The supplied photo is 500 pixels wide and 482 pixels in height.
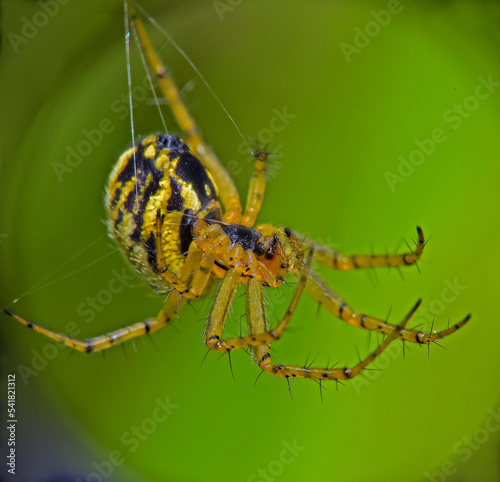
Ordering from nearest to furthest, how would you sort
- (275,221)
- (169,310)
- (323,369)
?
(323,369)
(169,310)
(275,221)

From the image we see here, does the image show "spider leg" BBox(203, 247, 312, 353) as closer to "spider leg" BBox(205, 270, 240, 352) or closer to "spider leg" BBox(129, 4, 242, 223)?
"spider leg" BBox(205, 270, 240, 352)

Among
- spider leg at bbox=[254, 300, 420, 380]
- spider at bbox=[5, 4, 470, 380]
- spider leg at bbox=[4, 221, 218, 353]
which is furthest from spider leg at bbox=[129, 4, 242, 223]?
spider leg at bbox=[254, 300, 420, 380]

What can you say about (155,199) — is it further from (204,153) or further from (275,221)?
(275,221)

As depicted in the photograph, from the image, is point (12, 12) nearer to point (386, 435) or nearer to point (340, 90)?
point (340, 90)

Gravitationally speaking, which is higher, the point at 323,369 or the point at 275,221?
the point at 275,221

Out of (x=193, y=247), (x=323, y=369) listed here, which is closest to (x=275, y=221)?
(x=193, y=247)

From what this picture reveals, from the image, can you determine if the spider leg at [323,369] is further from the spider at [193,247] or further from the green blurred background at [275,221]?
the green blurred background at [275,221]

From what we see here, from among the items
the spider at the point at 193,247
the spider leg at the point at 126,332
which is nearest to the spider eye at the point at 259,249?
the spider at the point at 193,247
